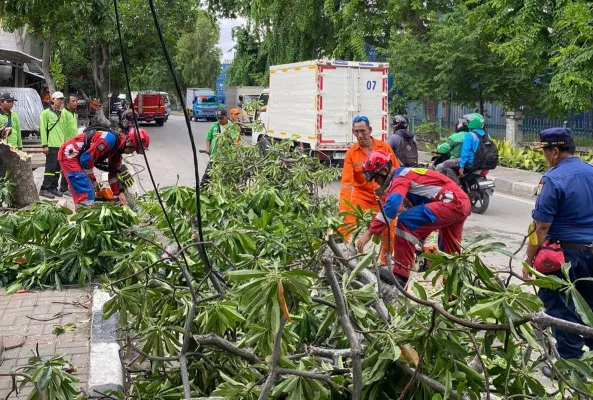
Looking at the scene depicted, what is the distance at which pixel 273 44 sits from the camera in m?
27.8

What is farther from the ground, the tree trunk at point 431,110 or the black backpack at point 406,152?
the tree trunk at point 431,110

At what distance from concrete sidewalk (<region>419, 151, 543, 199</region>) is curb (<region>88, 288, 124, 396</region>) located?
9714 millimetres

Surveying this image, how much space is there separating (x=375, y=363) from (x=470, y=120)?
8.50m

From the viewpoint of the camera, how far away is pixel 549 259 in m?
4.61

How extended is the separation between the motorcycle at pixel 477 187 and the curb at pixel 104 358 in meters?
7.13

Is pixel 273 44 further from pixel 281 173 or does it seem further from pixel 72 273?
pixel 72 273

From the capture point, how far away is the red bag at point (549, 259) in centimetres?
459

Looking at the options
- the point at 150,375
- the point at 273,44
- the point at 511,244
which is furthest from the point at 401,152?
the point at 273,44

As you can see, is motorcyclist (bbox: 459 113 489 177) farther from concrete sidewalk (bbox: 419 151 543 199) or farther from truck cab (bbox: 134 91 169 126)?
truck cab (bbox: 134 91 169 126)

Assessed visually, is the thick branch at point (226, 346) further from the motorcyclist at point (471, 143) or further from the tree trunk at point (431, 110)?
the tree trunk at point (431, 110)

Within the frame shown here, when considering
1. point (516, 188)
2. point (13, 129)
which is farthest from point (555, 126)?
point (13, 129)

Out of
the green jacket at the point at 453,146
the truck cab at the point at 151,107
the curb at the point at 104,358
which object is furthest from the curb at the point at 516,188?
the truck cab at the point at 151,107

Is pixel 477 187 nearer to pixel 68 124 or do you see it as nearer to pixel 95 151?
pixel 95 151

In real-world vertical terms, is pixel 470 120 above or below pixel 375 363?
above
